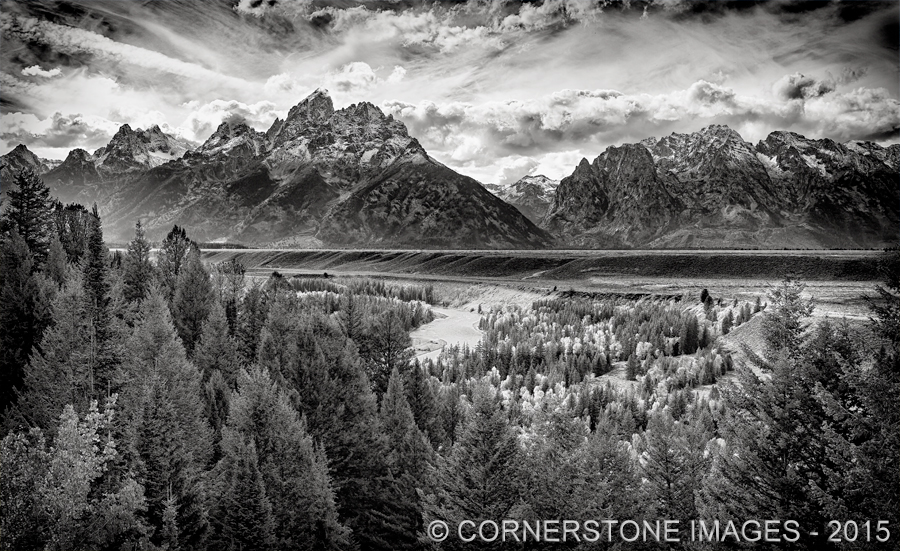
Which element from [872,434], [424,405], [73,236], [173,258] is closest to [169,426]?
[424,405]

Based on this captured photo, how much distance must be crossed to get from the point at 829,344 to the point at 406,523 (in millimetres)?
19044

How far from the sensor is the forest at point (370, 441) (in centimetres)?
1490

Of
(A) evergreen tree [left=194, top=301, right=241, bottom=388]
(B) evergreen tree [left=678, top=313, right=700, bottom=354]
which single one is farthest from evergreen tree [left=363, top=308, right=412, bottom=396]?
(B) evergreen tree [left=678, top=313, right=700, bottom=354]

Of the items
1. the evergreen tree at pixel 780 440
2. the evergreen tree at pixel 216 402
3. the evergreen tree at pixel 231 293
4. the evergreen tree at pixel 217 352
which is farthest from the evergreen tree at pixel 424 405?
the evergreen tree at pixel 231 293

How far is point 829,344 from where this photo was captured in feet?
50.9

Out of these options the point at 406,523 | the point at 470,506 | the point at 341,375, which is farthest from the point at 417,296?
the point at 470,506

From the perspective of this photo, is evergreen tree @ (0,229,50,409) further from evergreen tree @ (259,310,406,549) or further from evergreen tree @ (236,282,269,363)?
evergreen tree @ (236,282,269,363)

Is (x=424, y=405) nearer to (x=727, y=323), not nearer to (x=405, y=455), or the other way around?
(x=405, y=455)

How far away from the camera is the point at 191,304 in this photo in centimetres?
5184

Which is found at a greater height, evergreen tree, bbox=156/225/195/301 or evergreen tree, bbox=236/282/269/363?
evergreen tree, bbox=156/225/195/301

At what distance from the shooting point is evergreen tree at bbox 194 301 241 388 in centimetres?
4103

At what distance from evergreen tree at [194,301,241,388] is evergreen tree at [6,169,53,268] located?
60.1 ft

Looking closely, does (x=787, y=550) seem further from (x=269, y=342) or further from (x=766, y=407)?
(x=269, y=342)

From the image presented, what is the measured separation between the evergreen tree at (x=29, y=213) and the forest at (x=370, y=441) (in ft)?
3.12
